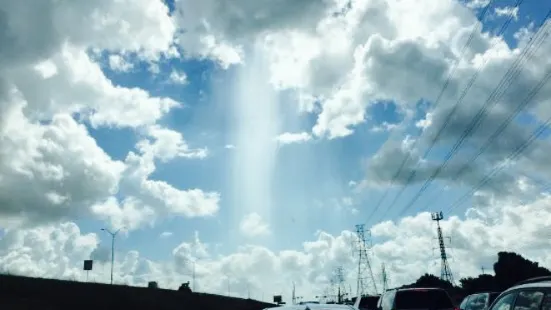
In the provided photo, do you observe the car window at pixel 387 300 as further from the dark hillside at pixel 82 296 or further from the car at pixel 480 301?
the dark hillside at pixel 82 296

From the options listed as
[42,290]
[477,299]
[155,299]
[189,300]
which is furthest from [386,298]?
[189,300]

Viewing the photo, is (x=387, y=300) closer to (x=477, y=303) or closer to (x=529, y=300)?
(x=477, y=303)

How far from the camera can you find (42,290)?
192ft

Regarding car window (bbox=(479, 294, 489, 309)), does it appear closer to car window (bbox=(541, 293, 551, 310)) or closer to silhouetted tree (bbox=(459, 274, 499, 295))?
car window (bbox=(541, 293, 551, 310))

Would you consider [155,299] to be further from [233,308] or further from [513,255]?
[513,255]

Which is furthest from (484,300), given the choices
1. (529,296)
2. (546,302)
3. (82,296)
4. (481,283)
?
(481,283)

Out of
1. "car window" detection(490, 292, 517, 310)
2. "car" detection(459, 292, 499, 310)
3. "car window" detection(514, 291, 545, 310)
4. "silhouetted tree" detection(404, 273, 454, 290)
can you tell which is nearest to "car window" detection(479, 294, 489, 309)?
"car" detection(459, 292, 499, 310)

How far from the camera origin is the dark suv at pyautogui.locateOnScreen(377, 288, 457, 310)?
15570mm

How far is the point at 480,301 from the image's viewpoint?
2094 cm

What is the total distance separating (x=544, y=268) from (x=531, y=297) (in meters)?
91.5

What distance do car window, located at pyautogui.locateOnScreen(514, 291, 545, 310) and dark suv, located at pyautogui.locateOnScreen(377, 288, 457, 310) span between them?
7829mm

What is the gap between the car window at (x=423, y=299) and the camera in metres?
15.6

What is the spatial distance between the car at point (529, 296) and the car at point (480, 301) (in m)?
12.1

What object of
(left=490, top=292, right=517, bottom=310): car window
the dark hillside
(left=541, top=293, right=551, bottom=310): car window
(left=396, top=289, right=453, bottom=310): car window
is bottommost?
(left=541, top=293, right=551, bottom=310): car window
